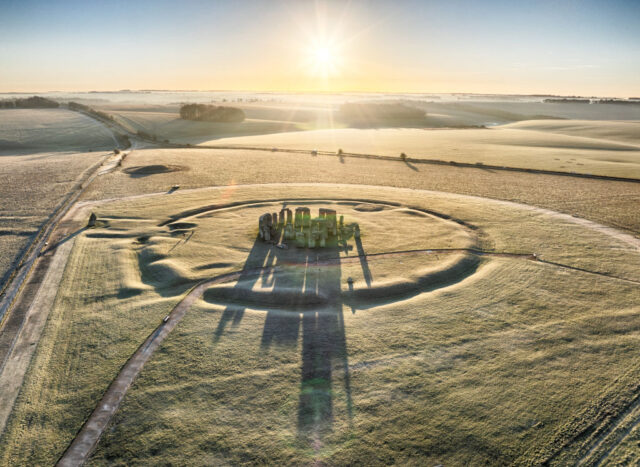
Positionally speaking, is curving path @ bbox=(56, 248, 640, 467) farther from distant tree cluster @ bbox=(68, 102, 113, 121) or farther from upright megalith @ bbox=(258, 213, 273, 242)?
distant tree cluster @ bbox=(68, 102, 113, 121)

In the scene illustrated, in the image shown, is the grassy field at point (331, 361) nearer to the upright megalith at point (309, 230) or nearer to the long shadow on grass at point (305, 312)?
the long shadow on grass at point (305, 312)

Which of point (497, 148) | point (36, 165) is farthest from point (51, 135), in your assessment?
point (497, 148)

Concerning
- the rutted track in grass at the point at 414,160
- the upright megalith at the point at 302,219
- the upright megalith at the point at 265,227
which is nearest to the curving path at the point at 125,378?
the upright megalith at the point at 265,227

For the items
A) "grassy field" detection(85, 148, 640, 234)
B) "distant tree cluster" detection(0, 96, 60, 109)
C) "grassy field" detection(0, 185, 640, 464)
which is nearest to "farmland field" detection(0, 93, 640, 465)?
"grassy field" detection(0, 185, 640, 464)

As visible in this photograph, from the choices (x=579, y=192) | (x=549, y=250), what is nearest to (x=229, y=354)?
(x=549, y=250)

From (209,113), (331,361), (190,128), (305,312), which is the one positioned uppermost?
(209,113)

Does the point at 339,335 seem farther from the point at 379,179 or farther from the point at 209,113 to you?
the point at 209,113
